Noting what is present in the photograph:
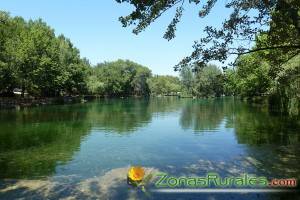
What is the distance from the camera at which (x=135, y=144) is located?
80.2ft

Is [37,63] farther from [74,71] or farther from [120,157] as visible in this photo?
[120,157]

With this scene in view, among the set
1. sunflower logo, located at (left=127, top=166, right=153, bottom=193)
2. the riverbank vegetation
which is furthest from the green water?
the riverbank vegetation

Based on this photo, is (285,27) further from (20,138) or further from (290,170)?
(20,138)

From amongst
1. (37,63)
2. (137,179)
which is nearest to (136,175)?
(137,179)

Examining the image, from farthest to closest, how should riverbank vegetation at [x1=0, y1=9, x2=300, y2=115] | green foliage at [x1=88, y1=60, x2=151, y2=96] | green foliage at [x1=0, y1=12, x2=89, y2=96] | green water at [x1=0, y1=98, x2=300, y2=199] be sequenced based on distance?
1. green foliage at [x1=88, y1=60, x2=151, y2=96]
2. green foliage at [x1=0, y1=12, x2=89, y2=96]
3. riverbank vegetation at [x1=0, y1=9, x2=300, y2=115]
4. green water at [x1=0, y1=98, x2=300, y2=199]

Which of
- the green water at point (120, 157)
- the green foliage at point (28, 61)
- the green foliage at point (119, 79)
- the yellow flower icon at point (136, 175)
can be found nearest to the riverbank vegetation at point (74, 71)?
the green foliage at point (28, 61)

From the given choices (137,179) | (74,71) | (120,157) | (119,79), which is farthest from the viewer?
(119,79)

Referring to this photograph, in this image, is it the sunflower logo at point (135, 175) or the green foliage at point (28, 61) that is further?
the green foliage at point (28, 61)

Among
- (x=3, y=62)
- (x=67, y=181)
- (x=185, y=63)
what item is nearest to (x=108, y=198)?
(x=67, y=181)

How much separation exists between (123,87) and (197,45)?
149 m

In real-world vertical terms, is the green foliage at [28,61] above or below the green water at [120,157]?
above

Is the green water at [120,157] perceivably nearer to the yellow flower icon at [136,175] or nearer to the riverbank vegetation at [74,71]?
the yellow flower icon at [136,175]

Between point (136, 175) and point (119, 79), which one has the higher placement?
point (119, 79)

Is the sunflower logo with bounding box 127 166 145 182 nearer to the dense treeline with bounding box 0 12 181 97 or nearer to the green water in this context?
the green water
